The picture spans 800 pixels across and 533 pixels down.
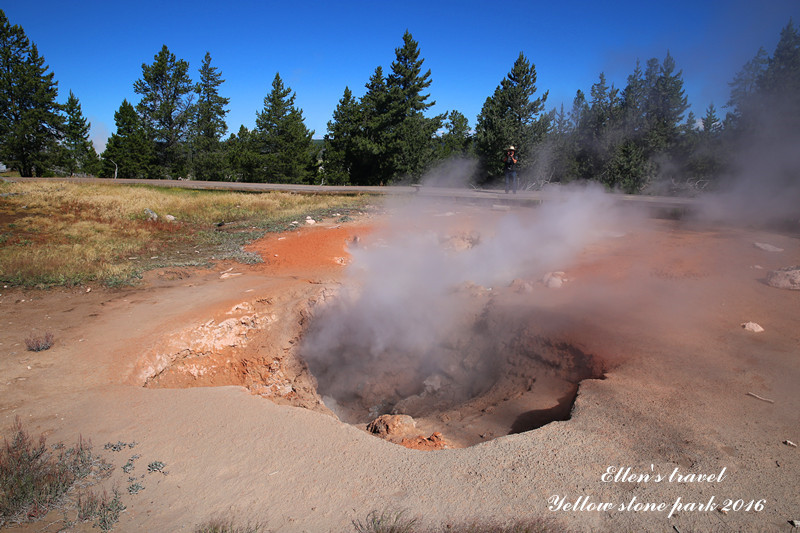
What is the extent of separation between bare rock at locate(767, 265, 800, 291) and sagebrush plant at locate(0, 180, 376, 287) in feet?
26.8

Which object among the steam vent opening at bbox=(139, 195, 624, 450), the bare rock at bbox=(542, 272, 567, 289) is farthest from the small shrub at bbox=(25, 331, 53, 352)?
the bare rock at bbox=(542, 272, 567, 289)

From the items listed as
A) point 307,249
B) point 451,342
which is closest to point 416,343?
point 451,342

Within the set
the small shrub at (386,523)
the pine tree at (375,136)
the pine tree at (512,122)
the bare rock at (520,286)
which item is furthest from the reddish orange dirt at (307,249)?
the pine tree at (375,136)

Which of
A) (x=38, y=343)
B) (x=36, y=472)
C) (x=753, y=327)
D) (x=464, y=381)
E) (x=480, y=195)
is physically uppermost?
(x=480, y=195)

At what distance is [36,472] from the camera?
2.59 m

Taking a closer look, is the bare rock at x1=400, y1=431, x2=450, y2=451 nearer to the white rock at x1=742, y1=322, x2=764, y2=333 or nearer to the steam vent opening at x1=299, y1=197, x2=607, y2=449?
the steam vent opening at x1=299, y1=197, x2=607, y2=449

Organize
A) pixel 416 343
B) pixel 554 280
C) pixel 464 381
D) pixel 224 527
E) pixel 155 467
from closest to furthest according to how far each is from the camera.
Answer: pixel 224 527 → pixel 155 467 → pixel 464 381 → pixel 416 343 → pixel 554 280

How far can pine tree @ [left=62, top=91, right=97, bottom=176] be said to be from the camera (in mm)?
28125

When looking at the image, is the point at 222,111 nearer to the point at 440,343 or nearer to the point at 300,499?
the point at 440,343

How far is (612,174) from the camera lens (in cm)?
1802

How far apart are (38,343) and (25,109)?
30047 mm

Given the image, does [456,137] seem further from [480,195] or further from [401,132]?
[480,195]

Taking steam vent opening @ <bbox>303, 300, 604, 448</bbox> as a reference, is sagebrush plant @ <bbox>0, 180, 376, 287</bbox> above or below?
above

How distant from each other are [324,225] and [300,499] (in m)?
8.83
